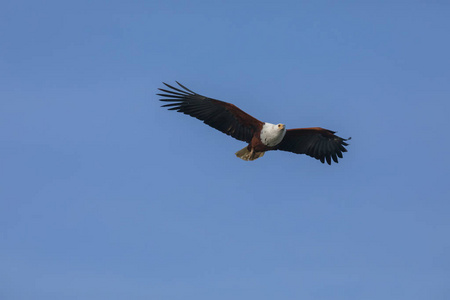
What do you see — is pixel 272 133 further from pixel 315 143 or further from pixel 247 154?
pixel 315 143

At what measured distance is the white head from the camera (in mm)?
22922

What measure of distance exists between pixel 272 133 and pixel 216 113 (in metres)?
1.75

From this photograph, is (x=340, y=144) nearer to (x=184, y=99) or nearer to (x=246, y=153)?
(x=246, y=153)

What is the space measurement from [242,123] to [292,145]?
194 cm

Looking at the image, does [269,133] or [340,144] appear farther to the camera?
[340,144]

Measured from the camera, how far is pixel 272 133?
23.0m

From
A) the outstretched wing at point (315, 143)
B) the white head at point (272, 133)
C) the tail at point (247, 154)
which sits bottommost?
the tail at point (247, 154)

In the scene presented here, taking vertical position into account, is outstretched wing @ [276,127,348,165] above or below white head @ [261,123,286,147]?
above

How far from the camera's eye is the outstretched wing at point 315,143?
947 inches

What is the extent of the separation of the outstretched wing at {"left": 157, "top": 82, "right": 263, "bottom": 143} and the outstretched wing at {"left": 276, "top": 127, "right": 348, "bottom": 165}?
47.4 inches

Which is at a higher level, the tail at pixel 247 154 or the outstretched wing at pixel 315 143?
the outstretched wing at pixel 315 143

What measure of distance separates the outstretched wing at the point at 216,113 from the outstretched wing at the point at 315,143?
1.21 metres

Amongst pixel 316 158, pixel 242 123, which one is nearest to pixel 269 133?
pixel 242 123

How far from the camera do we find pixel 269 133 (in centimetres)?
2302
